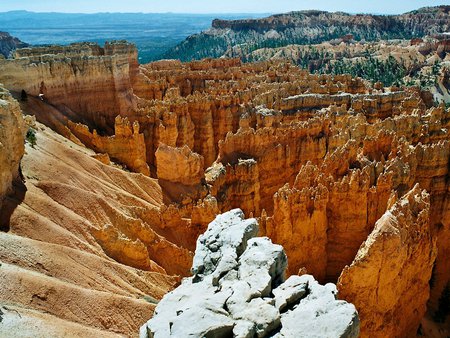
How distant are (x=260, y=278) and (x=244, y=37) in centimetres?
17039

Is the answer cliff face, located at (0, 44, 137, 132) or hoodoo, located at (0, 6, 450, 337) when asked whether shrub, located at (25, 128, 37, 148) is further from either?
cliff face, located at (0, 44, 137, 132)

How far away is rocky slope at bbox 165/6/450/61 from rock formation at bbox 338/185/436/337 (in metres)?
151

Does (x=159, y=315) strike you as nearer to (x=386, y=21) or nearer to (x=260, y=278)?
(x=260, y=278)

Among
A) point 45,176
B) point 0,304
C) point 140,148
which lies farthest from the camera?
point 140,148

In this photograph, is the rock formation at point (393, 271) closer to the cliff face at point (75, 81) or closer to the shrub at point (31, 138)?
the shrub at point (31, 138)

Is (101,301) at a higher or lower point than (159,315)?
lower

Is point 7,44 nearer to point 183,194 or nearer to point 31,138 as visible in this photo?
point 183,194

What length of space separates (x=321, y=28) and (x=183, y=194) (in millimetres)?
169164

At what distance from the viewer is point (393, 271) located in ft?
54.8

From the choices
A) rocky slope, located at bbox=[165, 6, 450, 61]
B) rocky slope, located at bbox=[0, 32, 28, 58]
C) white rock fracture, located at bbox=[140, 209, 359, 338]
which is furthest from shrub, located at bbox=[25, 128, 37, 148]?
rocky slope, located at bbox=[165, 6, 450, 61]

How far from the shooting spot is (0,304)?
12133mm

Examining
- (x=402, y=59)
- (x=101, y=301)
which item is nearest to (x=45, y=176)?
(x=101, y=301)

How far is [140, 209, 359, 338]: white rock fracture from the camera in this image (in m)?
8.85

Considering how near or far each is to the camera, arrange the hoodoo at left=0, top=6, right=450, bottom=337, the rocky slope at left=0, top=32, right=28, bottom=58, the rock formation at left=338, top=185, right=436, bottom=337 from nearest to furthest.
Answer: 1. the hoodoo at left=0, top=6, right=450, bottom=337
2. the rock formation at left=338, top=185, right=436, bottom=337
3. the rocky slope at left=0, top=32, right=28, bottom=58
